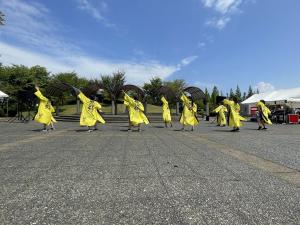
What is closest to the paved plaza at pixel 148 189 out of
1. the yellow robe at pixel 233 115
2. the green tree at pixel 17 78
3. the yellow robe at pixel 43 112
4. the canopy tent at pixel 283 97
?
the yellow robe at pixel 43 112

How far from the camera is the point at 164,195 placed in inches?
162

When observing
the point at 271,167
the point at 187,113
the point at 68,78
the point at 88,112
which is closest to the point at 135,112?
the point at 88,112

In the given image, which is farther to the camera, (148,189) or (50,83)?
(50,83)

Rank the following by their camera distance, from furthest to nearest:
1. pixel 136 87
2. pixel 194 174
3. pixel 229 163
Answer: pixel 136 87, pixel 229 163, pixel 194 174

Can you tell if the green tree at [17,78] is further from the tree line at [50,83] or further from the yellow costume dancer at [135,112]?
the yellow costume dancer at [135,112]

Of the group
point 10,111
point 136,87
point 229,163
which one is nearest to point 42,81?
point 10,111

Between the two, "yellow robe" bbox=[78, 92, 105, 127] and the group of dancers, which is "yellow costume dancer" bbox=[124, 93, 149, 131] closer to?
the group of dancers

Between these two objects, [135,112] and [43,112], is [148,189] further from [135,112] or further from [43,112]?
[43,112]

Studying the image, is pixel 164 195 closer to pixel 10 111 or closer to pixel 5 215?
pixel 5 215

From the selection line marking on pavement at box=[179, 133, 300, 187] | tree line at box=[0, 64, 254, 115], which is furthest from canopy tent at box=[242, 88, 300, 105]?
line marking on pavement at box=[179, 133, 300, 187]

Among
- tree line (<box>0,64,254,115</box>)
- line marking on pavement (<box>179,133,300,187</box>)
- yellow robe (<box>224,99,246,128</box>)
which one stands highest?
tree line (<box>0,64,254,115</box>)

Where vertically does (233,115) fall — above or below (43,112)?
below

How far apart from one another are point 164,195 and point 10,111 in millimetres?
42444

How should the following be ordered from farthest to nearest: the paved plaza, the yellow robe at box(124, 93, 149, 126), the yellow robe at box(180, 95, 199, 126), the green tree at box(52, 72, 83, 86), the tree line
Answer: the green tree at box(52, 72, 83, 86) → the tree line → the yellow robe at box(180, 95, 199, 126) → the yellow robe at box(124, 93, 149, 126) → the paved plaza
